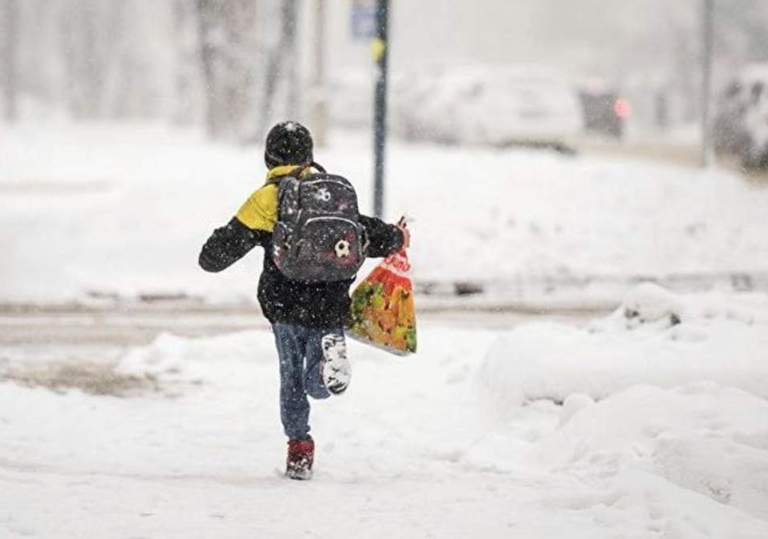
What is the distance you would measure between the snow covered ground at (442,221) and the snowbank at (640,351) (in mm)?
5088

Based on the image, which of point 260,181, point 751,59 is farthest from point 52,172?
point 751,59

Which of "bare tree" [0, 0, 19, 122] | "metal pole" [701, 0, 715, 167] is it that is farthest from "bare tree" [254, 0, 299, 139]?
"bare tree" [0, 0, 19, 122]

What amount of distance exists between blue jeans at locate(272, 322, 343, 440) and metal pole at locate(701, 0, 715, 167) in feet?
55.1

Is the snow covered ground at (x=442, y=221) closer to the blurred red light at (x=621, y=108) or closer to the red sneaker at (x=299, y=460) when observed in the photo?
the red sneaker at (x=299, y=460)

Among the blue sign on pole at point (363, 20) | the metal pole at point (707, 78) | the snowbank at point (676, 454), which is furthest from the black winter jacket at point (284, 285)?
the metal pole at point (707, 78)

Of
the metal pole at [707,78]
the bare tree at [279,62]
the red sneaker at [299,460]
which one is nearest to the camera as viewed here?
the red sneaker at [299,460]

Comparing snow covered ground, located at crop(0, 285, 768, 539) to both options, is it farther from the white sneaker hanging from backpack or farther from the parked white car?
Result: the parked white car

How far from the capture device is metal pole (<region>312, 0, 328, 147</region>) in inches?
804

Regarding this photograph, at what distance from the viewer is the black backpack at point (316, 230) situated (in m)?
6.47

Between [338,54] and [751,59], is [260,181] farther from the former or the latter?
[338,54]

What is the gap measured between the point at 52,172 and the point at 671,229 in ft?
32.9

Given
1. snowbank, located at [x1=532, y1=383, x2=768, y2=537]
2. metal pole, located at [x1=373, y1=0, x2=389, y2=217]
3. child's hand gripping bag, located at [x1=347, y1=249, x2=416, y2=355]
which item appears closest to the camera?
snowbank, located at [x1=532, y1=383, x2=768, y2=537]

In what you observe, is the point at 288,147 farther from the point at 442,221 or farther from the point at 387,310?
the point at 442,221

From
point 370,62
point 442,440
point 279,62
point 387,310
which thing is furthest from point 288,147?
point 370,62
